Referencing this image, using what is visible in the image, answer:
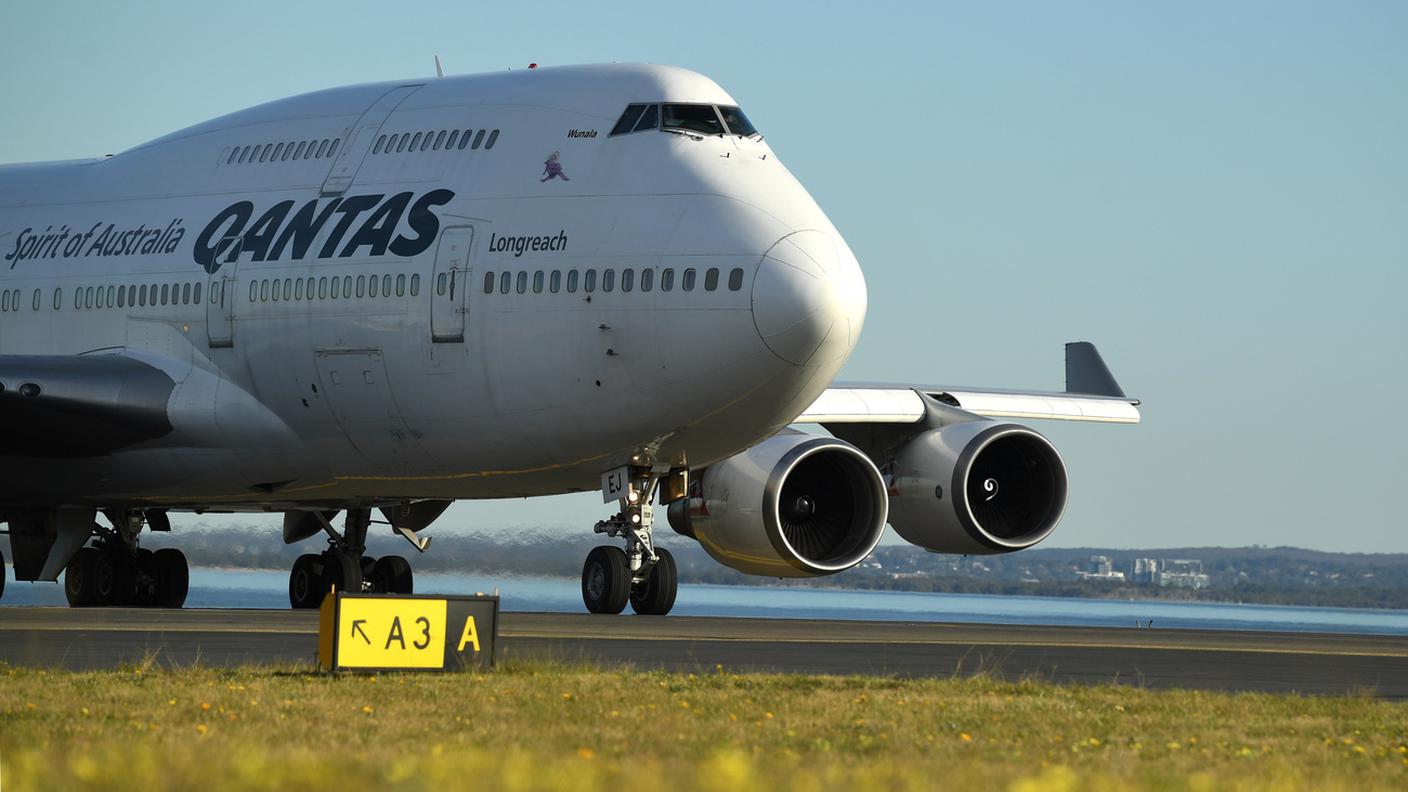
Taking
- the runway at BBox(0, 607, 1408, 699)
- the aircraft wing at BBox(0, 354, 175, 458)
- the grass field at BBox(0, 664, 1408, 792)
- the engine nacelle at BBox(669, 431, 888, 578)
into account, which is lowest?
the grass field at BBox(0, 664, 1408, 792)

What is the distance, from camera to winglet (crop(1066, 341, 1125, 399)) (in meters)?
30.2

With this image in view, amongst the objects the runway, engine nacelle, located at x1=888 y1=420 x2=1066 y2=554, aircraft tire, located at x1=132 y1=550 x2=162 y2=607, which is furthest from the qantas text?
Answer: engine nacelle, located at x1=888 y1=420 x2=1066 y2=554

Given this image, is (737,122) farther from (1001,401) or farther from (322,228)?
(1001,401)

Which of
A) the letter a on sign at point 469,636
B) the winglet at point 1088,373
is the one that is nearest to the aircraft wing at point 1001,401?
the winglet at point 1088,373

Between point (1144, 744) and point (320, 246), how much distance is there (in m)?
14.3

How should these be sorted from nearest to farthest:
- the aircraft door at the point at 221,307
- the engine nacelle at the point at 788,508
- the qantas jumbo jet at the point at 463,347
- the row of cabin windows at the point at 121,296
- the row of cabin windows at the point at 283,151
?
the qantas jumbo jet at the point at 463,347
the engine nacelle at the point at 788,508
the aircraft door at the point at 221,307
the row of cabin windows at the point at 283,151
the row of cabin windows at the point at 121,296

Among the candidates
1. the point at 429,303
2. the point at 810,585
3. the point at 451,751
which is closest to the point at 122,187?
the point at 429,303

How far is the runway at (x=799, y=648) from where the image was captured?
14.9 m

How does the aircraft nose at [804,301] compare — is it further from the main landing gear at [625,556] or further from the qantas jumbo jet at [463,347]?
the main landing gear at [625,556]

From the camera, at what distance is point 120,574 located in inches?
1054

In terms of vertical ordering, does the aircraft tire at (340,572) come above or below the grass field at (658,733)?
above

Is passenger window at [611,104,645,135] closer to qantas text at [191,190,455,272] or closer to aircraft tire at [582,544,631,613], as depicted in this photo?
qantas text at [191,190,455,272]

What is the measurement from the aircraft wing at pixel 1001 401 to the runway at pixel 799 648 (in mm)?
3230

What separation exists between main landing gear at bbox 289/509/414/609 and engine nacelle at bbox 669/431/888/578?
4.38m
